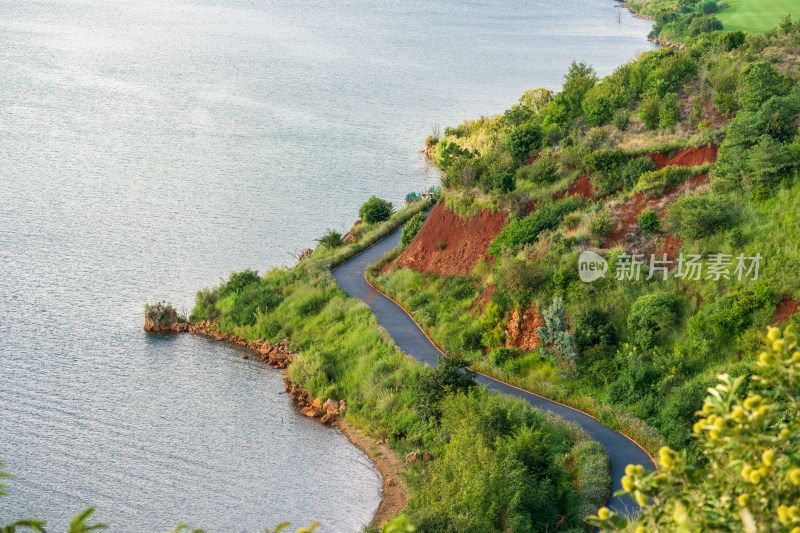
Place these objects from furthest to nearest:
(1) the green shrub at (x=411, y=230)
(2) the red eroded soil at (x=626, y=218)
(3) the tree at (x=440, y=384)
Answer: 1. (1) the green shrub at (x=411, y=230)
2. (2) the red eroded soil at (x=626, y=218)
3. (3) the tree at (x=440, y=384)

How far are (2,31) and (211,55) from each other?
104 ft

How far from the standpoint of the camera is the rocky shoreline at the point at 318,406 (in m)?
28.0

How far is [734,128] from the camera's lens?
34156mm

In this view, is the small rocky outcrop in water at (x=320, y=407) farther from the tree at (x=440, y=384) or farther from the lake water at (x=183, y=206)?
the tree at (x=440, y=384)

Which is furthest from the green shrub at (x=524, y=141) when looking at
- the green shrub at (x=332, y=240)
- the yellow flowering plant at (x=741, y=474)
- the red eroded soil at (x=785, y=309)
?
the yellow flowering plant at (x=741, y=474)

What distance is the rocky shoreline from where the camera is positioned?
2798 centimetres

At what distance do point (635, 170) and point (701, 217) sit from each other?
6432 mm

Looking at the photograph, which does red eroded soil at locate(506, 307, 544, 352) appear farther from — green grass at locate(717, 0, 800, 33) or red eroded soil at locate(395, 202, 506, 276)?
green grass at locate(717, 0, 800, 33)

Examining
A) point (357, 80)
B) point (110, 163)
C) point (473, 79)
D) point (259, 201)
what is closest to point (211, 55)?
point (357, 80)

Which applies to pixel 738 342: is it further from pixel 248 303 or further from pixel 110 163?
pixel 110 163

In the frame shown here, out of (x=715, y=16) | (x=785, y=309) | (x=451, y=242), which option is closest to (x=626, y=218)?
(x=785, y=309)

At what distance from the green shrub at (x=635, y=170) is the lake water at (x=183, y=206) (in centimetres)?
1790

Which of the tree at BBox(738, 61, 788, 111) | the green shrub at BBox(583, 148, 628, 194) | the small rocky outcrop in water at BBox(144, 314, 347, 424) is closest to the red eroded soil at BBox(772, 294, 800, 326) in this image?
the green shrub at BBox(583, 148, 628, 194)

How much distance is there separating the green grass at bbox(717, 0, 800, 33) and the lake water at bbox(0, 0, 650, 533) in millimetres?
14506
